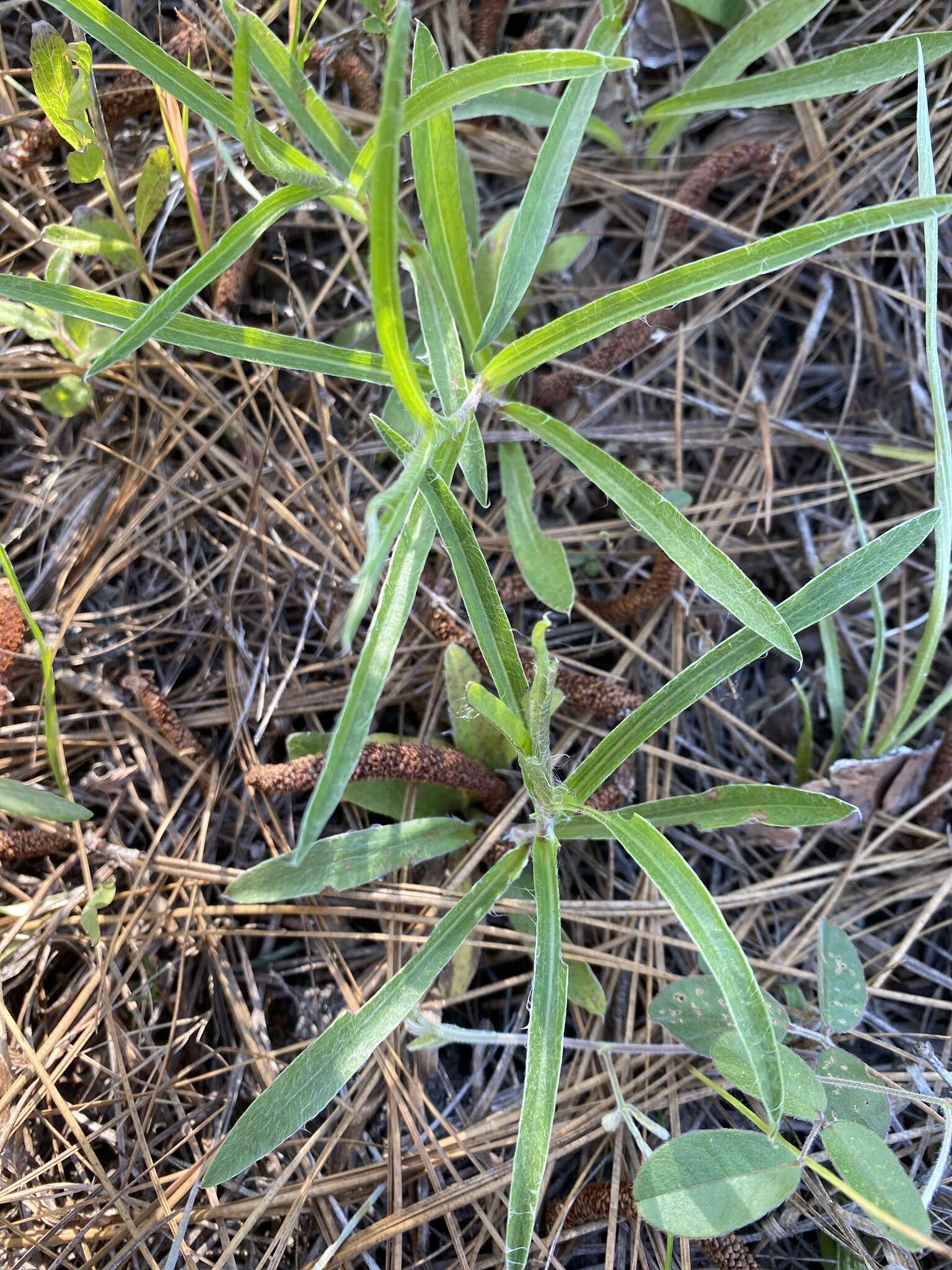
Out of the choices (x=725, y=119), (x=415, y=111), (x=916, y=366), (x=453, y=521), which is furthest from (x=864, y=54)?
(x=453, y=521)

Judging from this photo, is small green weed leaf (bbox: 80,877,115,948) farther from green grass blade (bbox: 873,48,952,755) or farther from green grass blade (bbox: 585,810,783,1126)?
green grass blade (bbox: 873,48,952,755)

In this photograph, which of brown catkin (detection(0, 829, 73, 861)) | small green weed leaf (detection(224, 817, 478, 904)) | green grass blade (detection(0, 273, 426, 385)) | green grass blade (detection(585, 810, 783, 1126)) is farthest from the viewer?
brown catkin (detection(0, 829, 73, 861))

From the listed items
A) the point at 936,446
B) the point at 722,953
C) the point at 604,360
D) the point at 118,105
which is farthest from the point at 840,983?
the point at 118,105

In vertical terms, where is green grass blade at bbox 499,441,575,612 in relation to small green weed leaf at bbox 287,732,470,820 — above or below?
above

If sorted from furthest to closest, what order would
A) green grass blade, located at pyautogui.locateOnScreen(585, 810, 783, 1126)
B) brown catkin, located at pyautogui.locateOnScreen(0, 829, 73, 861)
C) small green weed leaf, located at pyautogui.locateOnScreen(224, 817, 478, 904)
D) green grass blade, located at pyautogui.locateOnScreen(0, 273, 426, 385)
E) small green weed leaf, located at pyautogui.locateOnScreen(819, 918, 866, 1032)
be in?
brown catkin, located at pyautogui.locateOnScreen(0, 829, 73, 861) → small green weed leaf, located at pyautogui.locateOnScreen(224, 817, 478, 904) → small green weed leaf, located at pyautogui.locateOnScreen(819, 918, 866, 1032) → green grass blade, located at pyautogui.locateOnScreen(0, 273, 426, 385) → green grass blade, located at pyautogui.locateOnScreen(585, 810, 783, 1126)

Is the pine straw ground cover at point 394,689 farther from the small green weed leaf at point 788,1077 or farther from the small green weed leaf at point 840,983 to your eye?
the small green weed leaf at point 788,1077

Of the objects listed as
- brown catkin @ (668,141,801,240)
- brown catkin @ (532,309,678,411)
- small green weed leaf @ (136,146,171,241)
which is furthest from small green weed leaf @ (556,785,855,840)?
small green weed leaf @ (136,146,171,241)

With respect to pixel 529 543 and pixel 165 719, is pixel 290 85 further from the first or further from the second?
pixel 165 719
